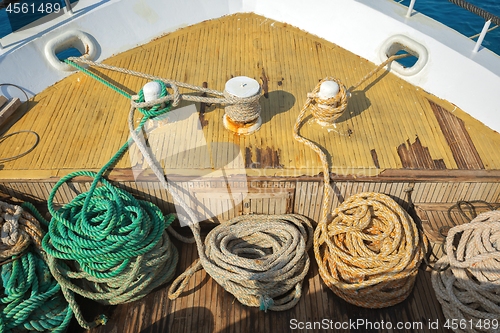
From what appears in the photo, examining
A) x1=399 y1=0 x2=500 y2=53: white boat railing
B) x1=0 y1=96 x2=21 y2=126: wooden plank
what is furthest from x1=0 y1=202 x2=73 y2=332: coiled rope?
x1=399 y1=0 x2=500 y2=53: white boat railing

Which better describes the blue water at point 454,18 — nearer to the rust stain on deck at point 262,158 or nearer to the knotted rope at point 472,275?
the knotted rope at point 472,275

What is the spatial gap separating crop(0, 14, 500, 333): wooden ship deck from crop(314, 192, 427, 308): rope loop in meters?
0.16

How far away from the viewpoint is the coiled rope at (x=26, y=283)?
3.08 metres

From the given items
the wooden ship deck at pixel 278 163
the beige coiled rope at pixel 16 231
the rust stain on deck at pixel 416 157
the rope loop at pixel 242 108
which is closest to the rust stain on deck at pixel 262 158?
the wooden ship deck at pixel 278 163

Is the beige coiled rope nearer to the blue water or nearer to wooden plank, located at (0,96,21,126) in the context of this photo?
wooden plank, located at (0,96,21,126)

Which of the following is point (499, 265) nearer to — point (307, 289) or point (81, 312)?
point (307, 289)

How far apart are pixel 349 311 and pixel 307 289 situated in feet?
1.40

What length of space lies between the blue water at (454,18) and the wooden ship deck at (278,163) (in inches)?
217

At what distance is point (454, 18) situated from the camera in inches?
350

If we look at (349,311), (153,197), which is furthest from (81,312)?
(349,311)

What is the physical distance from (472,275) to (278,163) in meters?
1.94

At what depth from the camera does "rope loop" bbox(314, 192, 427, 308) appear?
10.7 feet

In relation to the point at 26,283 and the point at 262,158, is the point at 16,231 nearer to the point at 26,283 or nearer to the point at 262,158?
the point at 26,283

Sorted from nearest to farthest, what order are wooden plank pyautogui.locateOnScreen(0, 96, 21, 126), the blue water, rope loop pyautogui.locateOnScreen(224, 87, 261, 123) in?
rope loop pyautogui.locateOnScreen(224, 87, 261, 123), wooden plank pyautogui.locateOnScreen(0, 96, 21, 126), the blue water
